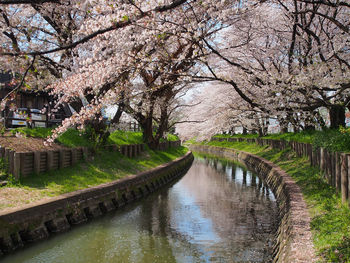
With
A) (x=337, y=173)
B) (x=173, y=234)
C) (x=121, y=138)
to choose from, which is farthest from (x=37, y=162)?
(x=121, y=138)

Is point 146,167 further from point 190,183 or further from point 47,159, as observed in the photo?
point 47,159

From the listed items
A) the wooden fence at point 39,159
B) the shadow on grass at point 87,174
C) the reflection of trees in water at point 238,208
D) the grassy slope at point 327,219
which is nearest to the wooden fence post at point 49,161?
the wooden fence at point 39,159

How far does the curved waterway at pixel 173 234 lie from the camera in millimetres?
8062

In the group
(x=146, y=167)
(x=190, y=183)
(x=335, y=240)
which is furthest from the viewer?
(x=190, y=183)

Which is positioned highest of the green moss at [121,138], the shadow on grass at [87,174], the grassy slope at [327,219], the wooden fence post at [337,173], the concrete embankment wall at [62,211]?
the green moss at [121,138]

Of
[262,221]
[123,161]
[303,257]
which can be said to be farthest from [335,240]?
[123,161]

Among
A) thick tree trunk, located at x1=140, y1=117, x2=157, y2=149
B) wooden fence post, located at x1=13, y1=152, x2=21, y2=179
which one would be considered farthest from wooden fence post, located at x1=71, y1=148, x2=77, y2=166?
thick tree trunk, located at x1=140, y1=117, x2=157, y2=149

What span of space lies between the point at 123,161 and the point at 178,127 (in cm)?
3657

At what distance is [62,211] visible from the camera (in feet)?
31.6

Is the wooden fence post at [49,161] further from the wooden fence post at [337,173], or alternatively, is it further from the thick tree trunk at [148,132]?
the thick tree trunk at [148,132]

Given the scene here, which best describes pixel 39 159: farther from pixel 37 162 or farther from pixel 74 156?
pixel 74 156

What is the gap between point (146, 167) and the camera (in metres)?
18.2

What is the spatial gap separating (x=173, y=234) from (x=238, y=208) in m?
4.22

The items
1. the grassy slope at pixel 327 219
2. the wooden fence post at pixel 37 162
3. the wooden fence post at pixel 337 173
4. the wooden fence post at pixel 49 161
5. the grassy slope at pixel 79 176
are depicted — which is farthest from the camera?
the wooden fence post at pixel 49 161
